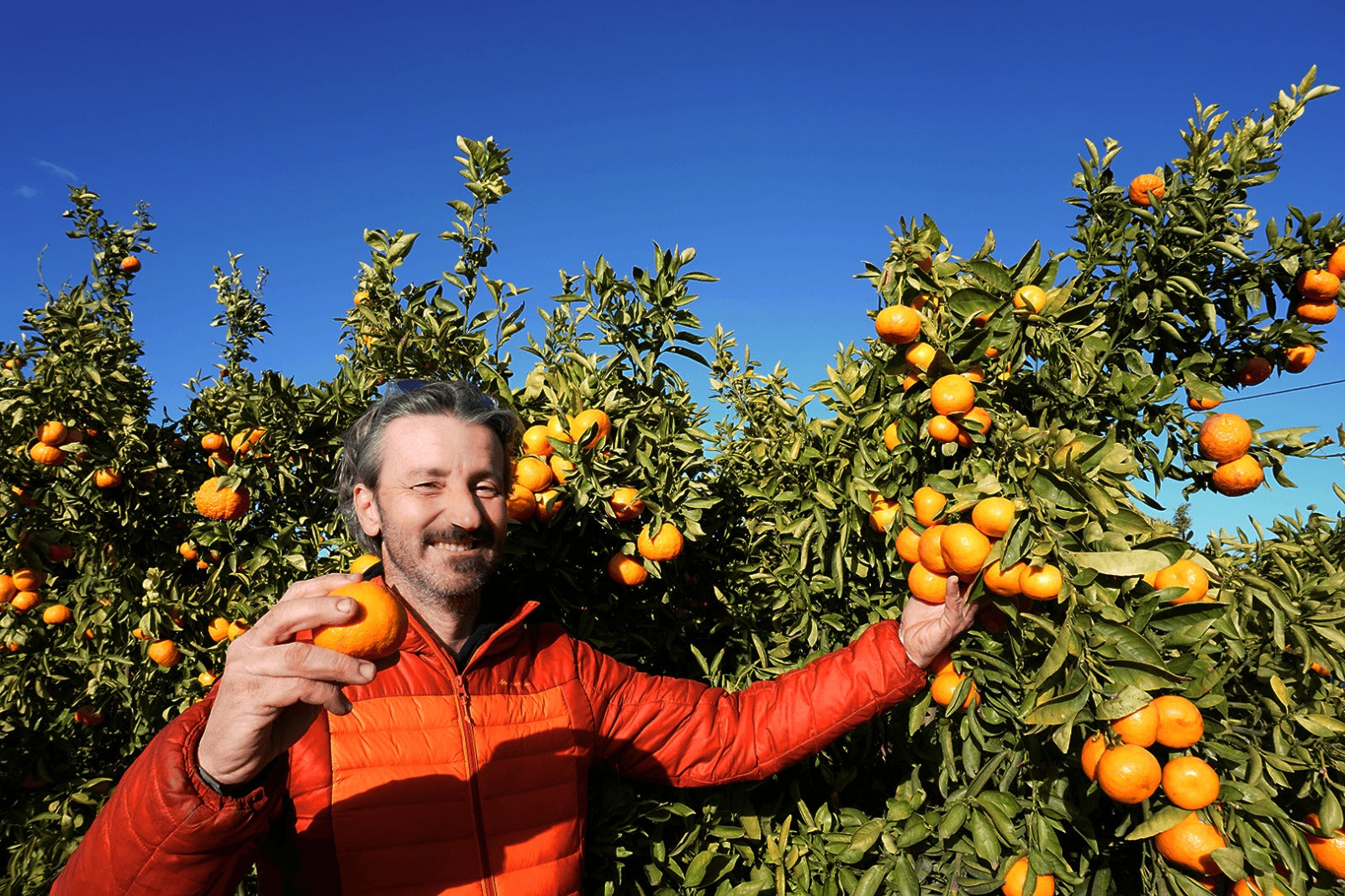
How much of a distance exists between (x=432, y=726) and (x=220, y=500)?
1632mm

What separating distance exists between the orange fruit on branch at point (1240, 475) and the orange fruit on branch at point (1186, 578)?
1.34ft

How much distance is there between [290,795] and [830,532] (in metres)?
1.32

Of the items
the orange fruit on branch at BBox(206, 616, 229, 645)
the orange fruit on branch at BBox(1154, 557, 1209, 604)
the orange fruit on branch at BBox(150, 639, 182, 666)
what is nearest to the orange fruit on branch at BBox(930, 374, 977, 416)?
the orange fruit on branch at BBox(1154, 557, 1209, 604)

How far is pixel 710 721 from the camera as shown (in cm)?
184

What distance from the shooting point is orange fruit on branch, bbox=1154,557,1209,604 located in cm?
135

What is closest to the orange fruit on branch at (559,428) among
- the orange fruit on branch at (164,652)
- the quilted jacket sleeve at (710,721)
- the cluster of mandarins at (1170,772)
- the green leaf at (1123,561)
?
the quilted jacket sleeve at (710,721)

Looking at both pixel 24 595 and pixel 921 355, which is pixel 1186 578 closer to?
pixel 921 355

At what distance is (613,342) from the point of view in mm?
2029

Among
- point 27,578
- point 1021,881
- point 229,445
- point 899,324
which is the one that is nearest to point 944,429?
point 899,324

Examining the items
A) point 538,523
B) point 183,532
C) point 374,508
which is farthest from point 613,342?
point 183,532

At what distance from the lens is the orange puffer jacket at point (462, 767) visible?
1.03 m

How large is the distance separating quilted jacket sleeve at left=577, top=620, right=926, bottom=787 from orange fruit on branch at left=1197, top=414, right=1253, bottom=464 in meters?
0.83

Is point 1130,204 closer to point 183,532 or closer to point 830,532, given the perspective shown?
point 830,532

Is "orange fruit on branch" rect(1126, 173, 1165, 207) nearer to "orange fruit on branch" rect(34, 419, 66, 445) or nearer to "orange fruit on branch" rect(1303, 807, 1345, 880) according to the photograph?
"orange fruit on branch" rect(1303, 807, 1345, 880)
